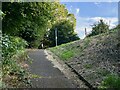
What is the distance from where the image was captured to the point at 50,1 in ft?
48.4

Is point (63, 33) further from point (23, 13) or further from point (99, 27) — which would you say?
point (23, 13)

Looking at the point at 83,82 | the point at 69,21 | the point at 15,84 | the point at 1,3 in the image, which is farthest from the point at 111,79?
the point at 69,21

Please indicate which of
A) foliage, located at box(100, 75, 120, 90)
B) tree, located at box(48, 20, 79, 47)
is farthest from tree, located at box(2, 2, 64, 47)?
tree, located at box(48, 20, 79, 47)

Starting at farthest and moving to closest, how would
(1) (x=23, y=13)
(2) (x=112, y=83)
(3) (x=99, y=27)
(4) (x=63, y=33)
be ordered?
(4) (x=63, y=33), (3) (x=99, y=27), (1) (x=23, y=13), (2) (x=112, y=83)

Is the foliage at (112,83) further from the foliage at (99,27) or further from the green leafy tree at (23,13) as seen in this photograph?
the foliage at (99,27)

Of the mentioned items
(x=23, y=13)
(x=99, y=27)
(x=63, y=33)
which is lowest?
(x=63, y=33)

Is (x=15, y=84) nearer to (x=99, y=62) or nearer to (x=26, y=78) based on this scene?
(x=26, y=78)

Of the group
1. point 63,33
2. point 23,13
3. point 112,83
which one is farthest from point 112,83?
point 63,33

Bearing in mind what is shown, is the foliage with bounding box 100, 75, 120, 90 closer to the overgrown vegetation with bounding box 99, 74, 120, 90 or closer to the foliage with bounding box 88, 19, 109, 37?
the overgrown vegetation with bounding box 99, 74, 120, 90

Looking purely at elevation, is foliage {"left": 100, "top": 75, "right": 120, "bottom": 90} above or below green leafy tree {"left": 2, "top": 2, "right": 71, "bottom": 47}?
below

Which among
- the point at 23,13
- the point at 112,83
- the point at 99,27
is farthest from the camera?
the point at 99,27

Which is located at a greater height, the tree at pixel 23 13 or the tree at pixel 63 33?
the tree at pixel 23 13

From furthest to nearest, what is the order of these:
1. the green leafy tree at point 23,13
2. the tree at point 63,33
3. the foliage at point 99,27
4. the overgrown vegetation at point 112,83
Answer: the tree at point 63,33
the foliage at point 99,27
the green leafy tree at point 23,13
the overgrown vegetation at point 112,83

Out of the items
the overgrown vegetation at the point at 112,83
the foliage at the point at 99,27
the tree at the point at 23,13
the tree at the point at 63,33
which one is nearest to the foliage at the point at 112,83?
the overgrown vegetation at the point at 112,83
